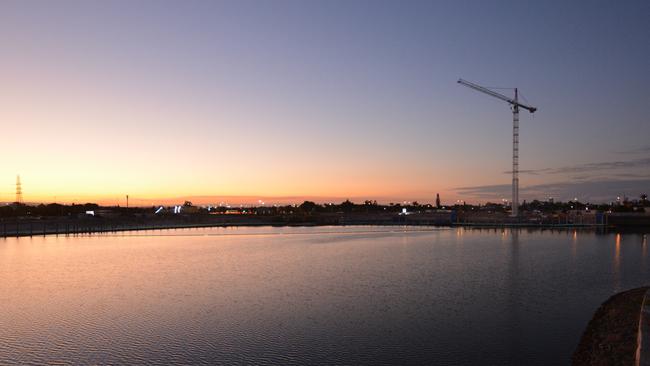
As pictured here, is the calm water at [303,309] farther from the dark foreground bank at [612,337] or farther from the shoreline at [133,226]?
the shoreline at [133,226]

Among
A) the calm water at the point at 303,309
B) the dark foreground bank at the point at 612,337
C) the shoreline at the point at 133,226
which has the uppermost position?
the dark foreground bank at the point at 612,337

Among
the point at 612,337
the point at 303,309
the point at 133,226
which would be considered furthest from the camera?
the point at 133,226

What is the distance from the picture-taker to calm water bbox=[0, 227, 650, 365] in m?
17.3

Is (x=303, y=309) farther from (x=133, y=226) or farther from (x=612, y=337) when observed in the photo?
(x=133, y=226)

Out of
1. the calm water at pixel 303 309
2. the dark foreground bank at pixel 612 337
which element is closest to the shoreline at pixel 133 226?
the calm water at pixel 303 309

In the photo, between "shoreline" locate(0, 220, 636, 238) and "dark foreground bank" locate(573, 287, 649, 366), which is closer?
"dark foreground bank" locate(573, 287, 649, 366)

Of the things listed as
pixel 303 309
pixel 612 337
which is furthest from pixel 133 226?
pixel 612 337

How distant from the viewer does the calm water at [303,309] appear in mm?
17328

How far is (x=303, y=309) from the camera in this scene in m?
24.3

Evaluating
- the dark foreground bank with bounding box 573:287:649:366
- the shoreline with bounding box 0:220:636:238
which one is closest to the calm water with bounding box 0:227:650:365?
the dark foreground bank with bounding box 573:287:649:366

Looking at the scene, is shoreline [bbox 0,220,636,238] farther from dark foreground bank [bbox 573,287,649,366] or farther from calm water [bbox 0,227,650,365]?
dark foreground bank [bbox 573,287,649,366]

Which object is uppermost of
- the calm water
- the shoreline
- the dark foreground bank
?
the dark foreground bank

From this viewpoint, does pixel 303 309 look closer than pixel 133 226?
Yes

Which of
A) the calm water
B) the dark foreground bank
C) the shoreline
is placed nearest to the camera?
the dark foreground bank
